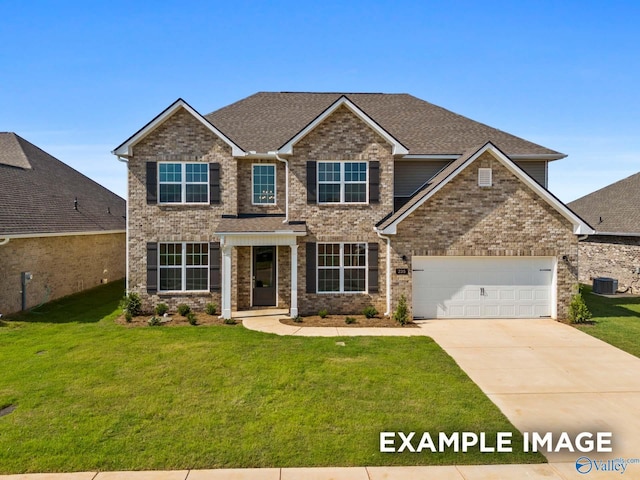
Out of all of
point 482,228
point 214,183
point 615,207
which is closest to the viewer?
point 482,228

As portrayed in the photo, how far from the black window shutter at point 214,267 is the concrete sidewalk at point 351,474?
9.57 metres

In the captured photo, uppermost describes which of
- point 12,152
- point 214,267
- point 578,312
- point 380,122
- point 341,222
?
point 380,122

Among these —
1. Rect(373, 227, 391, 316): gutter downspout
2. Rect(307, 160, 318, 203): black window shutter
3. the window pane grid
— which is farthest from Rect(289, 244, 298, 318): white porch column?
the window pane grid

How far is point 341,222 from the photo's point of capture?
1455cm

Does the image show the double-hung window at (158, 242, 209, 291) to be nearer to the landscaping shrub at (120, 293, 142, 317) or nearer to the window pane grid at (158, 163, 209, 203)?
the landscaping shrub at (120, 293, 142, 317)

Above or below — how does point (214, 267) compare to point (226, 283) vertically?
above

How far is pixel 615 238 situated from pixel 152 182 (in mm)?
24065

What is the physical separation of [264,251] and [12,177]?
43.3 ft

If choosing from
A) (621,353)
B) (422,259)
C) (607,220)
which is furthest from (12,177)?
(607,220)

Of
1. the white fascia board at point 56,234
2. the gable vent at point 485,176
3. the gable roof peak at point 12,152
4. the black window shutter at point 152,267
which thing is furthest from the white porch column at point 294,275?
the gable roof peak at point 12,152

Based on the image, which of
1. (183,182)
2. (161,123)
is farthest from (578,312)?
(161,123)

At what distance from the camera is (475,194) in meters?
13.5

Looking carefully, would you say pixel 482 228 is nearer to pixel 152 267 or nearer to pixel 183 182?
pixel 183 182

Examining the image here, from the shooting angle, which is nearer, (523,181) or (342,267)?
(523,181)
